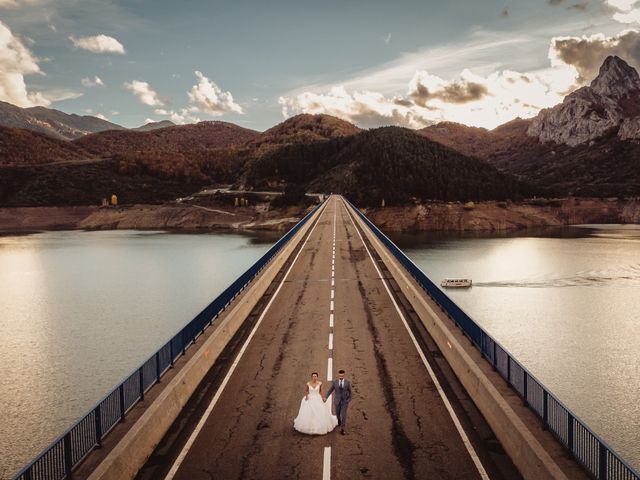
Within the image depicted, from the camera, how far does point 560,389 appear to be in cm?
2316

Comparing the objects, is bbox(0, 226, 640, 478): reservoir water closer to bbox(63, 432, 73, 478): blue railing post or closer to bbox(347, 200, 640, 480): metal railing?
bbox(347, 200, 640, 480): metal railing

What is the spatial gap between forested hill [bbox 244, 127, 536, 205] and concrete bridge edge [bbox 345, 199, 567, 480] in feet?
389

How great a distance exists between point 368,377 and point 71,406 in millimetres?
12959

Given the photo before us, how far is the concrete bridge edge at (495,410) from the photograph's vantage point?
10156mm

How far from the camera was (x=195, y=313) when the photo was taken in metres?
40.2

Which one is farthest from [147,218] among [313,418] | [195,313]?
[313,418]

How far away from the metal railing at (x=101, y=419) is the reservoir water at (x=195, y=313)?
20.1ft

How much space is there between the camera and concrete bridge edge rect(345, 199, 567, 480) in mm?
10156

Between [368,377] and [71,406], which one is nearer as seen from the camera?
[368,377]

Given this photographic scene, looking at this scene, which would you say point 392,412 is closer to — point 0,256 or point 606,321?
point 606,321

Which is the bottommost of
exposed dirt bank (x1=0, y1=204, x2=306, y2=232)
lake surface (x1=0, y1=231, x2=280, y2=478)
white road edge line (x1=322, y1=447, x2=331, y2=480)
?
lake surface (x1=0, y1=231, x2=280, y2=478)

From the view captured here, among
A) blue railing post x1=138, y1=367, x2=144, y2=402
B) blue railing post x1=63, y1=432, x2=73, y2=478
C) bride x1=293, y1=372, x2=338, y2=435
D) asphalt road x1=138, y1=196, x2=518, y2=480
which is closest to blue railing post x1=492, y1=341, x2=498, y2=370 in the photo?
asphalt road x1=138, y1=196, x2=518, y2=480

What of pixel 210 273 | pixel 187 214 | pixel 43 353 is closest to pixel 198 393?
pixel 43 353

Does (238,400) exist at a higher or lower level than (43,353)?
higher
